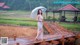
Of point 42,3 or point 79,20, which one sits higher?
point 42,3

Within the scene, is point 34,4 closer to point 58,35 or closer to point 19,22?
point 19,22

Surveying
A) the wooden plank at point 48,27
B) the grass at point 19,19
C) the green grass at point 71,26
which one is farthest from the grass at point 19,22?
the green grass at point 71,26

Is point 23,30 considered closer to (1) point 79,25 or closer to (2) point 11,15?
(2) point 11,15

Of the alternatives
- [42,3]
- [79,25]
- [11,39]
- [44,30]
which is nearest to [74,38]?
[79,25]

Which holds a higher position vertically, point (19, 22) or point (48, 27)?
point (19, 22)

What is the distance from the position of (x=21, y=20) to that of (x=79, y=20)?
52.8 inches

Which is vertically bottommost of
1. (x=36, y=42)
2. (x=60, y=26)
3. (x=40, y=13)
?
(x=36, y=42)

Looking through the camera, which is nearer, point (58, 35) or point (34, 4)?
point (34, 4)

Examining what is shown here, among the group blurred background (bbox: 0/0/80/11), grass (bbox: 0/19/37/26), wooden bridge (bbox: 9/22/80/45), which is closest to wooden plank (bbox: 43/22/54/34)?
wooden bridge (bbox: 9/22/80/45)

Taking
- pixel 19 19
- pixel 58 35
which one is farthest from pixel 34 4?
pixel 58 35

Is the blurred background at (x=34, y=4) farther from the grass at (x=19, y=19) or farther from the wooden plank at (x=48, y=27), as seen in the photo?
the wooden plank at (x=48, y=27)

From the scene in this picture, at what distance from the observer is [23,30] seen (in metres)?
4.89

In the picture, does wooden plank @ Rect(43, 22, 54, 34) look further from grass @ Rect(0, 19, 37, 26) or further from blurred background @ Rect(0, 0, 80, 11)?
blurred background @ Rect(0, 0, 80, 11)

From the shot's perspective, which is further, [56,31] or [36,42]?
[56,31]
